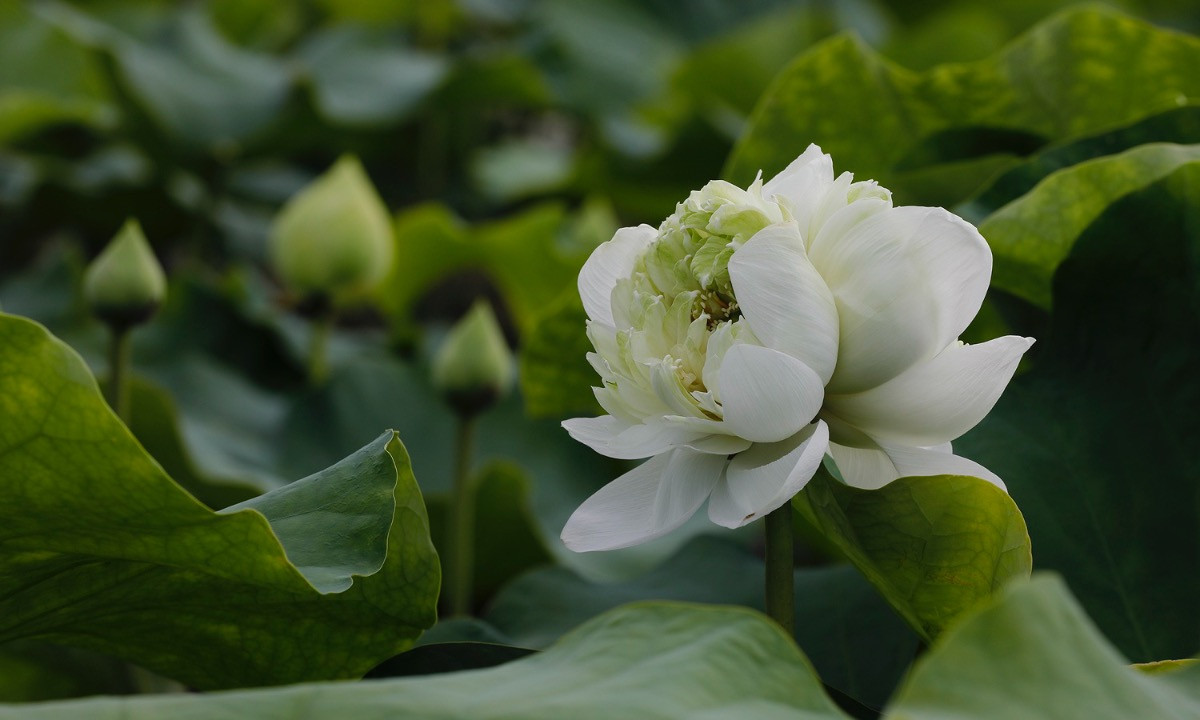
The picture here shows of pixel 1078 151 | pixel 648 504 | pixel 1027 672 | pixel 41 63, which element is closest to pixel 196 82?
pixel 41 63

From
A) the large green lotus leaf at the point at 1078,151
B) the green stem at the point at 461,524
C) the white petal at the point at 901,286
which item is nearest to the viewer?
the white petal at the point at 901,286

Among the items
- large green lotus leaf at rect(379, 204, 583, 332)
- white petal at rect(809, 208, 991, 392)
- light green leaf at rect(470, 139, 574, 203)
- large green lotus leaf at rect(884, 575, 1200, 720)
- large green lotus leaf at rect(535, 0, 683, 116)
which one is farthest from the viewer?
large green lotus leaf at rect(535, 0, 683, 116)

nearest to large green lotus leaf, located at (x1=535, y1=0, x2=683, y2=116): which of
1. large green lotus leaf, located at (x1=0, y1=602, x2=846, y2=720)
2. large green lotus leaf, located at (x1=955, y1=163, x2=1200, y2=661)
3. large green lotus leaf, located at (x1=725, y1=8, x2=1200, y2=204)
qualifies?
large green lotus leaf, located at (x1=725, y1=8, x2=1200, y2=204)

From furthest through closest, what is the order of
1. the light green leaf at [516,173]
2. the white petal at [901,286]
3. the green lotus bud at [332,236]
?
the light green leaf at [516,173], the green lotus bud at [332,236], the white petal at [901,286]

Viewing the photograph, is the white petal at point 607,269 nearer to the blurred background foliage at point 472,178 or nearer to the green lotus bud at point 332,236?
the blurred background foliage at point 472,178

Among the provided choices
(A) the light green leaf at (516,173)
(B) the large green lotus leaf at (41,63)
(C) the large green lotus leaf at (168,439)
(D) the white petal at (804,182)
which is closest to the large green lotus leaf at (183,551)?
(D) the white petal at (804,182)

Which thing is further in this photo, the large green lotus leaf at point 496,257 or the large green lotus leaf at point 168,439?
the large green lotus leaf at point 496,257

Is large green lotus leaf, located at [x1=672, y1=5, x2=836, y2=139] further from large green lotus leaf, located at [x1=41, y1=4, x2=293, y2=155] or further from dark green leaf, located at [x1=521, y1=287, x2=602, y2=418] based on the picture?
dark green leaf, located at [x1=521, y1=287, x2=602, y2=418]
